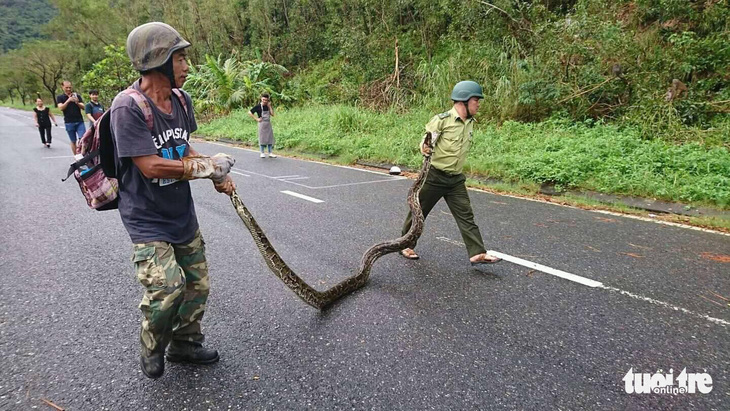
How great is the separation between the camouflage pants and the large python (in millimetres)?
359

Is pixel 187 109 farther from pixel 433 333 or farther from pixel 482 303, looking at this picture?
pixel 482 303

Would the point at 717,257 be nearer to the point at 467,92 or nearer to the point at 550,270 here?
the point at 550,270

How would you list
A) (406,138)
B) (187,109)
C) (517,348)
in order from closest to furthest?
(187,109), (517,348), (406,138)

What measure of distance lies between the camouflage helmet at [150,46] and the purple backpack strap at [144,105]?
129 millimetres

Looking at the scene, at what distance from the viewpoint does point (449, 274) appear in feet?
12.8

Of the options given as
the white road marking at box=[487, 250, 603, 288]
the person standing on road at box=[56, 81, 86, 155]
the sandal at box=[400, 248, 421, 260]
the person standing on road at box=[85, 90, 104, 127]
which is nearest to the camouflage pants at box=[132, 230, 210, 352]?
the sandal at box=[400, 248, 421, 260]

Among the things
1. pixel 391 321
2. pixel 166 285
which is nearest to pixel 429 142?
pixel 391 321

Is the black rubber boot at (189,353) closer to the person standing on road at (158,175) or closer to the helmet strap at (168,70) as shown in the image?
the person standing on road at (158,175)

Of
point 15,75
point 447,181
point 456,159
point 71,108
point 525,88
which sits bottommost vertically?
point 447,181

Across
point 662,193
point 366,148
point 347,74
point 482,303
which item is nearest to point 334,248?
point 482,303

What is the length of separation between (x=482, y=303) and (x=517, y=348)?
0.63 meters

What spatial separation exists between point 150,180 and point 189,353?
3.75 ft

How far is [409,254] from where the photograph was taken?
14.3 ft

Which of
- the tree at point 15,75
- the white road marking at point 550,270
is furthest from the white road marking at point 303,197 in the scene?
the tree at point 15,75
